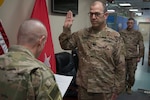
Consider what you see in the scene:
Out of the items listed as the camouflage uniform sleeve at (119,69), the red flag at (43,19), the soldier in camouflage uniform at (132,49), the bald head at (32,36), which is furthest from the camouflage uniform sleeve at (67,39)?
the soldier in camouflage uniform at (132,49)

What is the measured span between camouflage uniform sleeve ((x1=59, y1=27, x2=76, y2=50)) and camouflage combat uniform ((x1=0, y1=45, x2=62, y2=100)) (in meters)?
1.01

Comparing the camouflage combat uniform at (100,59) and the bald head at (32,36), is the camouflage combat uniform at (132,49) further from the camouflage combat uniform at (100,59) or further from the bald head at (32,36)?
the bald head at (32,36)

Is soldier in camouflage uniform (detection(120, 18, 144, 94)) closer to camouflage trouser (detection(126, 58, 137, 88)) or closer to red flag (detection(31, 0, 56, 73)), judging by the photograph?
camouflage trouser (detection(126, 58, 137, 88))

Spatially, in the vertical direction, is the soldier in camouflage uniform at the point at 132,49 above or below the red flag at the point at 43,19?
below

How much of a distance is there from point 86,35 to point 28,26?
3.46ft

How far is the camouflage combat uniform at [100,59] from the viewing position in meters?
2.11

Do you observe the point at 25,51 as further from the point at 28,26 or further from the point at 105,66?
the point at 105,66

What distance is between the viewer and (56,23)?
10.9ft

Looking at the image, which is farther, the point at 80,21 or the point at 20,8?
the point at 80,21

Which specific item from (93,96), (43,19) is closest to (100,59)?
(93,96)

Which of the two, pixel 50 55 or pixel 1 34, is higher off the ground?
pixel 1 34

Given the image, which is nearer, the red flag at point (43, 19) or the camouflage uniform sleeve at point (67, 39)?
the camouflage uniform sleeve at point (67, 39)

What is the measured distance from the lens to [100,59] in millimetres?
2104

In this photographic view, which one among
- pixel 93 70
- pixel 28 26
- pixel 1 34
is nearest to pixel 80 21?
pixel 93 70
